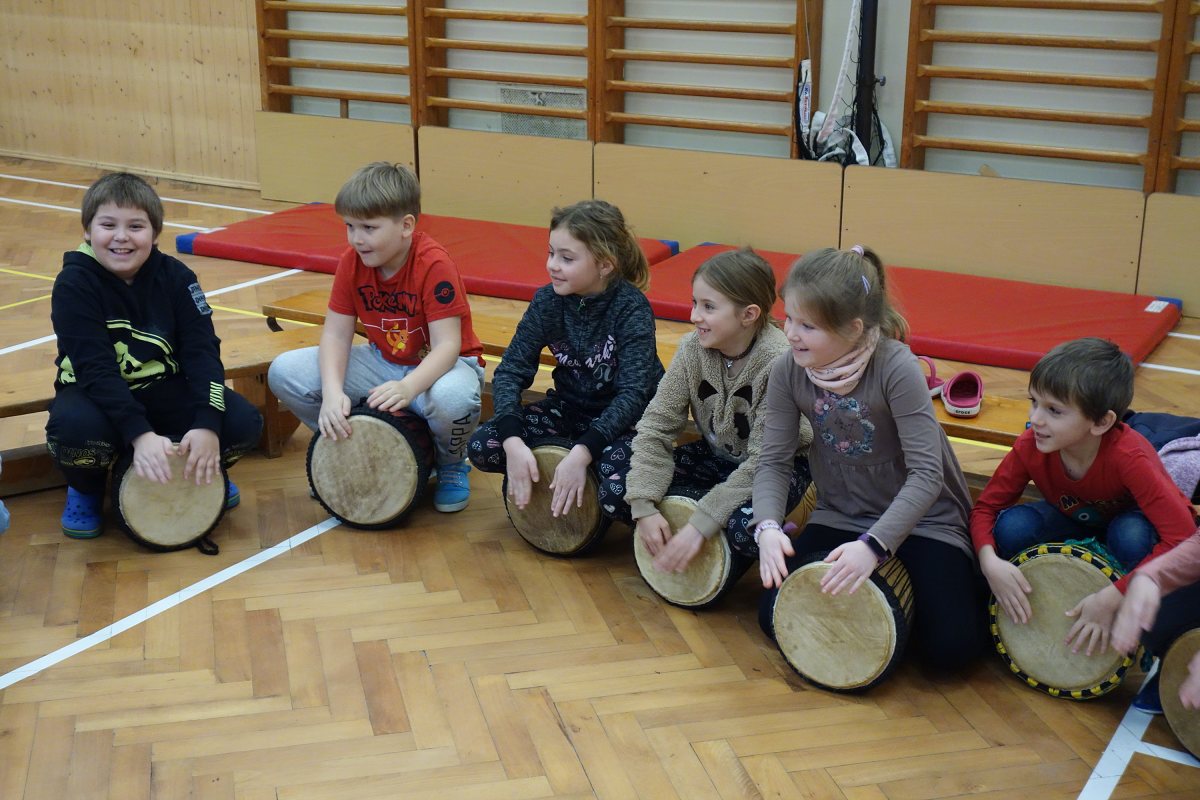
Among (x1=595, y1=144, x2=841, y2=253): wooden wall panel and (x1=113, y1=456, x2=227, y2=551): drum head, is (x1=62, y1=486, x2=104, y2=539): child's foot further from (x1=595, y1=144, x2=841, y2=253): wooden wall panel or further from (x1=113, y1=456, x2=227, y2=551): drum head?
(x1=595, y1=144, x2=841, y2=253): wooden wall panel

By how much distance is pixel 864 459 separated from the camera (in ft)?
8.49

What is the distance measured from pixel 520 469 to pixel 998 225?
141 inches

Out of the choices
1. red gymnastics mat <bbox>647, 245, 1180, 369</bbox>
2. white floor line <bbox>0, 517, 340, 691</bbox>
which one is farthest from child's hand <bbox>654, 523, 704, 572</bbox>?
red gymnastics mat <bbox>647, 245, 1180, 369</bbox>

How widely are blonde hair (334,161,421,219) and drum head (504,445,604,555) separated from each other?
0.75 metres

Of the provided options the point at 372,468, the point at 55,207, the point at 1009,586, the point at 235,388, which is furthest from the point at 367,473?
the point at 55,207

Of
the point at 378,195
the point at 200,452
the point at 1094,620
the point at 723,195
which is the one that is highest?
the point at 378,195

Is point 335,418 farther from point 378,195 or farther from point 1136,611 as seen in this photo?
point 1136,611

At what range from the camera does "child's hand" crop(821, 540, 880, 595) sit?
2383 millimetres

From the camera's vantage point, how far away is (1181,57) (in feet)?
17.2

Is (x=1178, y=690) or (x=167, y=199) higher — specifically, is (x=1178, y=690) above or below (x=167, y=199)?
below

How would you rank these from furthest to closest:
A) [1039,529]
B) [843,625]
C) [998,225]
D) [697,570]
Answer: [998,225]
[697,570]
[1039,529]
[843,625]

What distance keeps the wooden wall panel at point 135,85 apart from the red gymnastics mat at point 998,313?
4.07 meters

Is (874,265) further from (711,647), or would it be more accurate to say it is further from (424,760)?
(424,760)

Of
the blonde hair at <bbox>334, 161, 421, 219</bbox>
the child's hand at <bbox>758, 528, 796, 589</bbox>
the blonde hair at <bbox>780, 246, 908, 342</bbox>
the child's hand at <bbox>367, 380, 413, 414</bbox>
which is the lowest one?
the child's hand at <bbox>758, 528, 796, 589</bbox>
